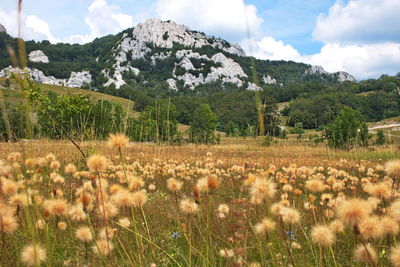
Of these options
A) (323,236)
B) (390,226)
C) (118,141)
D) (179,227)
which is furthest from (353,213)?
(179,227)

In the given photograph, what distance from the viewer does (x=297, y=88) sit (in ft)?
545

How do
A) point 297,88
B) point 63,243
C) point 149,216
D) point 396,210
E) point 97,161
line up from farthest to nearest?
point 297,88 → point 149,216 → point 63,243 → point 97,161 → point 396,210

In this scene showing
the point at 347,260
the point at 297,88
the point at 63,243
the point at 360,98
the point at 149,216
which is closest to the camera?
the point at 347,260

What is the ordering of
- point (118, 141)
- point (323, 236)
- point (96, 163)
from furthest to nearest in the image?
point (118, 141) < point (96, 163) < point (323, 236)

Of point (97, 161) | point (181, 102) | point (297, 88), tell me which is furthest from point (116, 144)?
point (297, 88)

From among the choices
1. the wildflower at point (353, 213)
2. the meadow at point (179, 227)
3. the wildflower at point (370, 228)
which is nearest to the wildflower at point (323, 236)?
the meadow at point (179, 227)

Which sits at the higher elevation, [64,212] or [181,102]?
[181,102]

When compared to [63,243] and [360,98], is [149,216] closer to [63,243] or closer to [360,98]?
[63,243]

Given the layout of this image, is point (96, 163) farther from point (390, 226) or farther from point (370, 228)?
point (390, 226)

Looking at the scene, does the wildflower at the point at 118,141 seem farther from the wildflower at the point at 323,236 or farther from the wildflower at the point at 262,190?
the wildflower at the point at 323,236

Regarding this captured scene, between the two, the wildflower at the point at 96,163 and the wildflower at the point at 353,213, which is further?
the wildflower at the point at 96,163

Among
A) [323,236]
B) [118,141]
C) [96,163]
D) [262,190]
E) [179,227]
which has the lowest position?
[179,227]

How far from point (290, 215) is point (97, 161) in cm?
136

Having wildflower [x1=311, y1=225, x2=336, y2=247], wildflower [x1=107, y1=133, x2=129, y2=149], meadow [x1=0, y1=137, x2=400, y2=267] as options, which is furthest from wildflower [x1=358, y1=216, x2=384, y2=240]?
wildflower [x1=107, y1=133, x2=129, y2=149]
